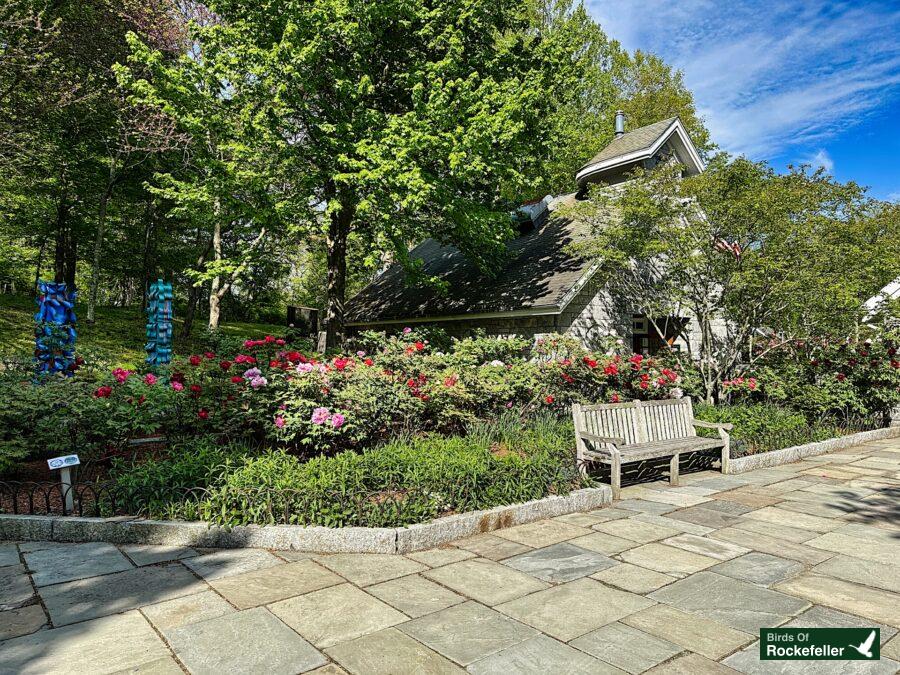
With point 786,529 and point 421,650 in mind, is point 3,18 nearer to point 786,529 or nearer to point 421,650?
point 421,650

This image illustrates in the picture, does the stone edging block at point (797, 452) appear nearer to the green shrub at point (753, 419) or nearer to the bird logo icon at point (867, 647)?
the green shrub at point (753, 419)

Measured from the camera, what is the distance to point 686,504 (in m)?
6.57

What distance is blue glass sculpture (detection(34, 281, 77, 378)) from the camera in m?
8.41

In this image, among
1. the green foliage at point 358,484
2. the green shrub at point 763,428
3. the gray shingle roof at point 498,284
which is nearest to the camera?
the green foliage at point 358,484

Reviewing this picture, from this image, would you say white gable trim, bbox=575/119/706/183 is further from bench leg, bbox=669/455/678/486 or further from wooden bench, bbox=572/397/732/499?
bench leg, bbox=669/455/678/486

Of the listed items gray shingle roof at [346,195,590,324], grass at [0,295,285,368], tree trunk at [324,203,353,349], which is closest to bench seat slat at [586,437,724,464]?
gray shingle roof at [346,195,590,324]

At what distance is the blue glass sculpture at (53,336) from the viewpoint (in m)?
8.41

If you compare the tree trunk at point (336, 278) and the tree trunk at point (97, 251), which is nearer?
the tree trunk at point (336, 278)

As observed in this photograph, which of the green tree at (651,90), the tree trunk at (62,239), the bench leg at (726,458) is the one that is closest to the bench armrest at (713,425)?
the bench leg at (726,458)

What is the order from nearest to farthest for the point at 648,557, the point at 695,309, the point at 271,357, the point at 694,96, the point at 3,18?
the point at 648,557 → the point at 271,357 → the point at 695,309 → the point at 3,18 → the point at 694,96

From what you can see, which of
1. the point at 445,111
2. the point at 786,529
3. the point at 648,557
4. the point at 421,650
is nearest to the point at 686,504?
the point at 786,529

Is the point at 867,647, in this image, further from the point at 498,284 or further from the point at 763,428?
the point at 498,284

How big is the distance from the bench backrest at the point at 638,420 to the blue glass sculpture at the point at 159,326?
7.01 meters

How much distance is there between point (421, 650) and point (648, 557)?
2453 mm
